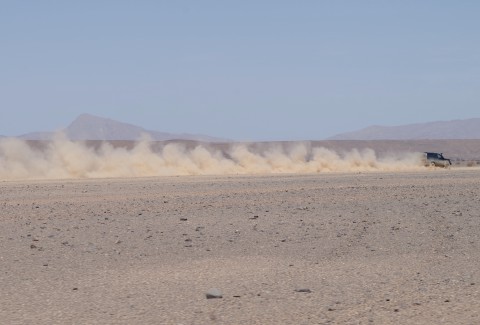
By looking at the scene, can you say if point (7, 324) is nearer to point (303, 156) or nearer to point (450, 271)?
point (450, 271)

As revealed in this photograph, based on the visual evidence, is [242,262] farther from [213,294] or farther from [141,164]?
[141,164]

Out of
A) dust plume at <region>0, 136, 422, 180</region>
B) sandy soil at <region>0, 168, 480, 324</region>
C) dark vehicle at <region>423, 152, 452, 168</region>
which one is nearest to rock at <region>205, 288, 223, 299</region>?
sandy soil at <region>0, 168, 480, 324</region>

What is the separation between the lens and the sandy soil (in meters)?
10.5

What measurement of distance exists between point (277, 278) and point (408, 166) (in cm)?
5858

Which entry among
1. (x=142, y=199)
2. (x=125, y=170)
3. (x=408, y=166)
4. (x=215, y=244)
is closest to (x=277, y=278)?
(x=215, y=244)

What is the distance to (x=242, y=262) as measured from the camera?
14773mm

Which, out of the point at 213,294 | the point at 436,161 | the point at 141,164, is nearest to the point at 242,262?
the point at 213,294

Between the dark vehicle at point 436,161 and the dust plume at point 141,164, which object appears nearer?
the dust plume at point 141,164

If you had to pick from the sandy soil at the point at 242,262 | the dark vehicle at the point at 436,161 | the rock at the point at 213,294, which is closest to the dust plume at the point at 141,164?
the dark vehicle at the point at 436,161

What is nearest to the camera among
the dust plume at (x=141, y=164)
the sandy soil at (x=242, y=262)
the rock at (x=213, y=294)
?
the sandy soil at (x=242, y=262)

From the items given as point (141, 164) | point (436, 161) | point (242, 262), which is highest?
point (141, 164)

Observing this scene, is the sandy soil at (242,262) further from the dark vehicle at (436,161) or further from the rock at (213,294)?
the dark vehicle at (436,161)

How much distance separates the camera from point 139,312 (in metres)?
10.5

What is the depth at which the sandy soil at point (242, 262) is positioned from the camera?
10.5 meters
